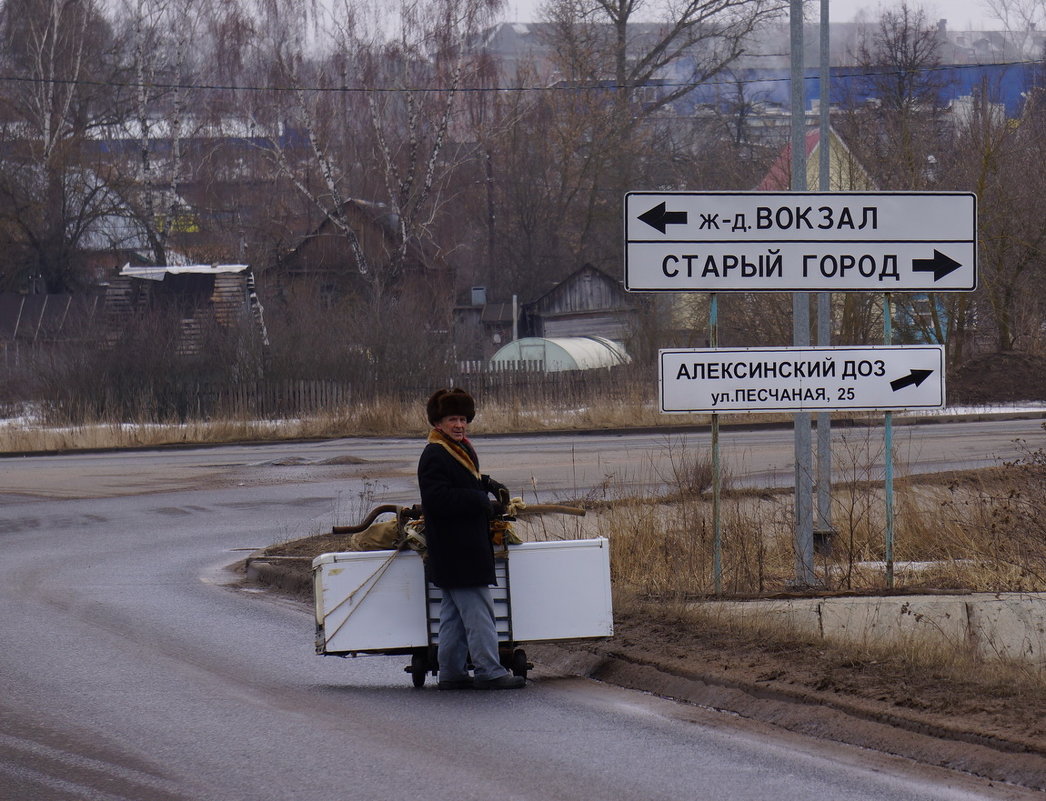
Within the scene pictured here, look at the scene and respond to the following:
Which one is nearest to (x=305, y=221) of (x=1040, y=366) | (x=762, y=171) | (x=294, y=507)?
(x=762, y=171)

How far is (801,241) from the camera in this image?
9.86 meters

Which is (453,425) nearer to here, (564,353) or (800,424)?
(800,424)

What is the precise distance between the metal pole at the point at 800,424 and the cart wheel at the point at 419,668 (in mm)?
3412

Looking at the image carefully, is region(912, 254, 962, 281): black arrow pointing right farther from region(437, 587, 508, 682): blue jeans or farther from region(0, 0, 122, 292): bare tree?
region(0, 0, 122, 292): bare tree

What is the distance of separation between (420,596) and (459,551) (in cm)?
48

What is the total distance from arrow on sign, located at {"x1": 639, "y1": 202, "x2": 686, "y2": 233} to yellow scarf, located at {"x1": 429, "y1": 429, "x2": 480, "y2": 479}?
264cm

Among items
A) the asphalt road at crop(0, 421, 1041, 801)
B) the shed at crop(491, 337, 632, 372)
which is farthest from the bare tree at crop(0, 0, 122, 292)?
the asphalt road at crop(0, 421, 1041, 801)

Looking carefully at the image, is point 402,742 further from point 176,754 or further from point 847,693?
point 847,693

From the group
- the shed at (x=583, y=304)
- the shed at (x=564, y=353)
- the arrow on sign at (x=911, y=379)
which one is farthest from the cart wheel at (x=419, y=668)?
the shed at (x=583, y=304)

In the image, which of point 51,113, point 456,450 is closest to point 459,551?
point 456,450

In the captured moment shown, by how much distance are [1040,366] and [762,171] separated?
9983 millimetres

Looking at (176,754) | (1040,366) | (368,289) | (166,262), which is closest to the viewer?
(176,754)

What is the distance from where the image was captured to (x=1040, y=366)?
114 ft

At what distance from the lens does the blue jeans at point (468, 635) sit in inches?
304
